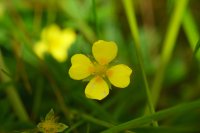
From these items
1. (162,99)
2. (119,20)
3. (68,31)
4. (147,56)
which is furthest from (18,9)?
(162,99)

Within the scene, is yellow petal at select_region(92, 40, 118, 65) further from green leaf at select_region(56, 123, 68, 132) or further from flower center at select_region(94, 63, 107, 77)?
green leaf at select_region(56, 123, 68, 132)

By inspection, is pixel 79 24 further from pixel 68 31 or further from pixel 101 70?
pixel 101 70

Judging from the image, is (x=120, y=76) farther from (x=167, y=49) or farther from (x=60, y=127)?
(x=167, y=49)

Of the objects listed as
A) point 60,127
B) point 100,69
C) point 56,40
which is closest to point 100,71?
point 100,69

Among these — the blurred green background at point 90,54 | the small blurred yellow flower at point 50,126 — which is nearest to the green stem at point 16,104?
the blurred green background at point 90,54

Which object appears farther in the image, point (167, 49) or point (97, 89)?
point (167, 49)

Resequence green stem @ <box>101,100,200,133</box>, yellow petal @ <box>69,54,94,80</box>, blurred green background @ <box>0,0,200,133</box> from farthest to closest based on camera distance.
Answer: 1. blurred green background @ <box>0,0,200,133</box>
2. yellow petal @ <box>69,54,94,80</box>
3. green stem @ <box>101,100,200,133</box>

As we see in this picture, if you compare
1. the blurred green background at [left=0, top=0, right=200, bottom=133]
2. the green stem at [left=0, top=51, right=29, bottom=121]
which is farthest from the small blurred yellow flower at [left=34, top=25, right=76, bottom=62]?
the green stem at [left=0, top=51, right=29, bottom=121]
